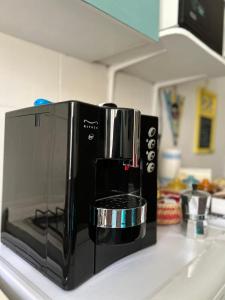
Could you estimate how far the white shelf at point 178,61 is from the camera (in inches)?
A: 27.9

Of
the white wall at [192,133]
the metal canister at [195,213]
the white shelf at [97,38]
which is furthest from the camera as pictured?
the white wall at [192,133]

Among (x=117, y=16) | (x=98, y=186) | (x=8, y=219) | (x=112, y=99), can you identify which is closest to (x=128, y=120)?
(x=98, y=186)

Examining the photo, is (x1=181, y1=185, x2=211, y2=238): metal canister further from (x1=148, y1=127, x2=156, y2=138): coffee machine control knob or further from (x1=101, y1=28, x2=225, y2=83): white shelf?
(x1=101, y1=28, x2=225, y2=83): white shelf

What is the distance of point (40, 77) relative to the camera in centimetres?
77

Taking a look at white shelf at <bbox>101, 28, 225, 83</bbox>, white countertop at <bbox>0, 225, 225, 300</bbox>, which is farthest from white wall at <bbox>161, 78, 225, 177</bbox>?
white countertop at <bbox>0, 225, 225, 300</bbox>

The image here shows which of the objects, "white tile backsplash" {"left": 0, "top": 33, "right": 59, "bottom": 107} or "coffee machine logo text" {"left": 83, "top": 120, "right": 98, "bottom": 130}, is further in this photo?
"white tile backsplash" {"left": 0, "top": 33, "right": 59, "bottom": 107}

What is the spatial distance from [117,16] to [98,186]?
0.39m

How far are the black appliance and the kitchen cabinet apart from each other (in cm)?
8

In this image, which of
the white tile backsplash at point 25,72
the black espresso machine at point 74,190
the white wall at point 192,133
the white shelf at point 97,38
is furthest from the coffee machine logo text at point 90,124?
the white wall at point 192,133

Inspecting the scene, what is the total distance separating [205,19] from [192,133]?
83 centimetres

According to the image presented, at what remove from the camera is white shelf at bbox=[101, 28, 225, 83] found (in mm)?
709

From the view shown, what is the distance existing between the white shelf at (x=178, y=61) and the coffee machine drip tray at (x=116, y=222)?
49cm

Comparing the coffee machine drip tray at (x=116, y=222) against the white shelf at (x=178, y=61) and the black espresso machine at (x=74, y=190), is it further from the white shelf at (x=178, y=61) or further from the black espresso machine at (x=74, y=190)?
the white shelf at (x=178, y=61)

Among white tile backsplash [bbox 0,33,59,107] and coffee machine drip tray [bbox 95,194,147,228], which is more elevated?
white tile backsplash [bbox 0,33,59,107]
